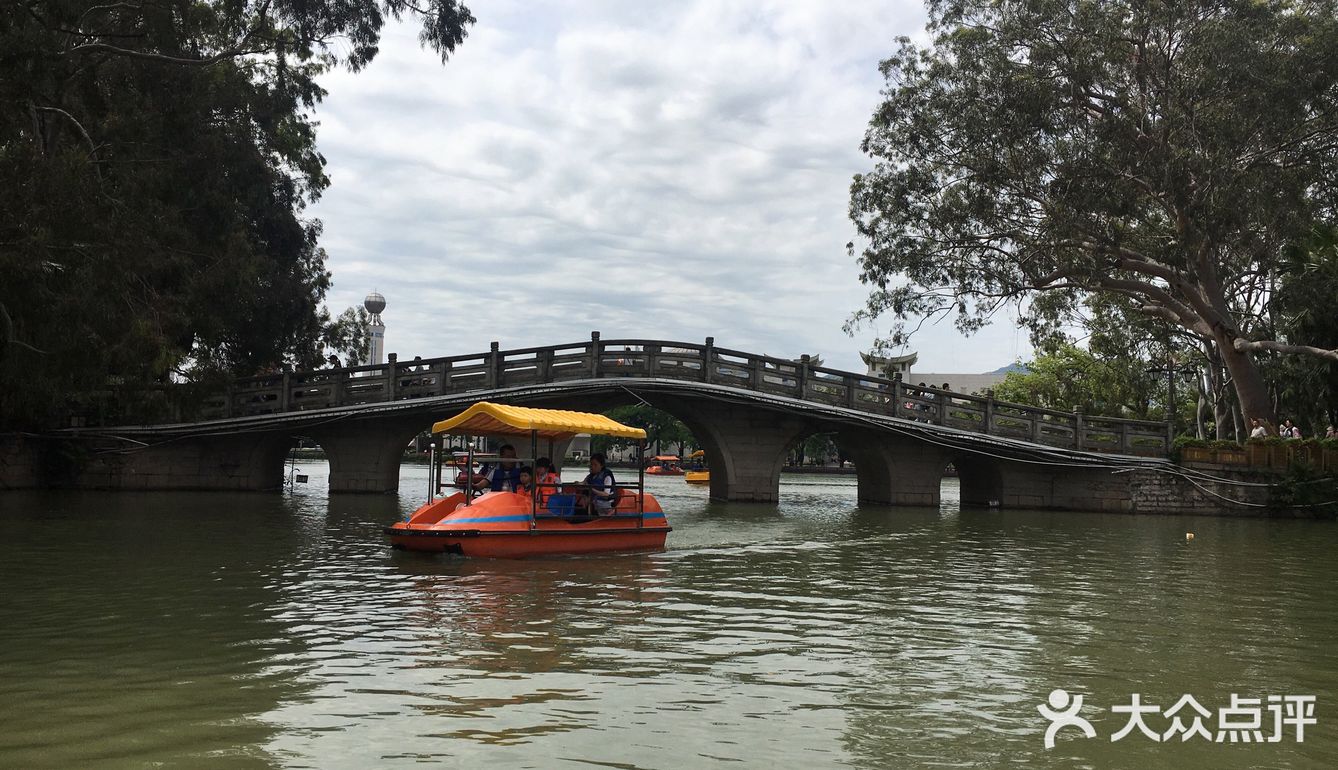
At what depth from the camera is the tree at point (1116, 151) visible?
2550 centimetres

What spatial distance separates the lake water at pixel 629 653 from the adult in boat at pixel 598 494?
1120mm

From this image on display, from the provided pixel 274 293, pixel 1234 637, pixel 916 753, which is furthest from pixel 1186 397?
pixel 916 753

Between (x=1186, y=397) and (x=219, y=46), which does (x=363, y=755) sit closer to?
(x=219, y=46)

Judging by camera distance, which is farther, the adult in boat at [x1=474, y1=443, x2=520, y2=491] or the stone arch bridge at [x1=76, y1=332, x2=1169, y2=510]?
the stone arch bridge at [x1=76, y1=332, x2=1169, y2=510]

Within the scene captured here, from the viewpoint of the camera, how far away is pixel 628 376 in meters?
29.0

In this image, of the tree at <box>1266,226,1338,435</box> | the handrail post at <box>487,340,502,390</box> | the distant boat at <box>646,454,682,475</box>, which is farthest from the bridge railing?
the distant boat at <box>646,454,682,475</box>

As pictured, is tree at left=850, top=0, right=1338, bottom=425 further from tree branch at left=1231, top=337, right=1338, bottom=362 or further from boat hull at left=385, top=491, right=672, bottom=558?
boat hull at left=385, top=491, right=672, bottom=558

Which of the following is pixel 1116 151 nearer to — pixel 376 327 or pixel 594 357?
pixel 594 357

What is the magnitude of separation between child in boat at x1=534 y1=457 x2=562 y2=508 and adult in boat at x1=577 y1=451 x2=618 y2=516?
485 millimetres

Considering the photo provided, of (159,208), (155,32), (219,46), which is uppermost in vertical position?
(219,46)

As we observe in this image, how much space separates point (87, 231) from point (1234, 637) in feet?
54.3

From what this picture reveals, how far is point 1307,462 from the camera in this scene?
2877 cm

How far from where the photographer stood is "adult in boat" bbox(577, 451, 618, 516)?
16.8m

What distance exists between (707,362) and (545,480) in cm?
1309
